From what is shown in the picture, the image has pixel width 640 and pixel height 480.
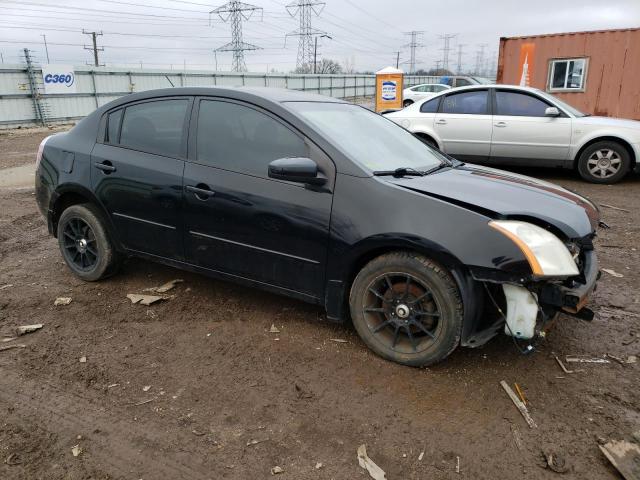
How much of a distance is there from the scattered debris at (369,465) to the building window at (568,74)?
13.2m

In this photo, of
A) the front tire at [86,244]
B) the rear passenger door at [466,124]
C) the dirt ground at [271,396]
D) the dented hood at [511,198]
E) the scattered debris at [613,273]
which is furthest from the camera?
the rear passenger door at [466,124]

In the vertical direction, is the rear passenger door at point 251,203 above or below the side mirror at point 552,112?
below

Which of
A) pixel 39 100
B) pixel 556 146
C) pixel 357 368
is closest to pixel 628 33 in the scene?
pixel 556 146

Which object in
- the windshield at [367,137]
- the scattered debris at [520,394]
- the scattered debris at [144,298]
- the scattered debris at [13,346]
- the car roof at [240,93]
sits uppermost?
the car roof at [240,93]

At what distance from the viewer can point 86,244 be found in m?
4.42

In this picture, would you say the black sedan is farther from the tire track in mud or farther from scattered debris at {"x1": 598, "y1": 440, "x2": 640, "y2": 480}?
the tire track in mud

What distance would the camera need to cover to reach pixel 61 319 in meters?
3.86

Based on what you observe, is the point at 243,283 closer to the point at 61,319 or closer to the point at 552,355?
the point at 61,319

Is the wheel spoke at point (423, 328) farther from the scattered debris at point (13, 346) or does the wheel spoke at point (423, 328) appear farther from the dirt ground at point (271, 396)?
the scattered debris at point (13, 346)

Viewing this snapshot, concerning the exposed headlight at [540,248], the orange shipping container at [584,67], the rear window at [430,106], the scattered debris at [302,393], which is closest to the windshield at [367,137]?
the exposed headlight at [540,248]

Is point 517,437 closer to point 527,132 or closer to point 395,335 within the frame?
point 395,335

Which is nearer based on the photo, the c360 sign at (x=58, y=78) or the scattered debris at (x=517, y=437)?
the scattered debris at (x=517, y=437)

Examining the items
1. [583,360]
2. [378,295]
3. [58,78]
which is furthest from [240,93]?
[58,78]

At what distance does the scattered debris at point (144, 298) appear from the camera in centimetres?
409
